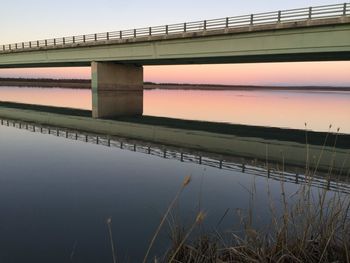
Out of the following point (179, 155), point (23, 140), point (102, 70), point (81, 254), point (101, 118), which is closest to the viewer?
point (81, 254)

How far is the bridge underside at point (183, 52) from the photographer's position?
30.0 meters

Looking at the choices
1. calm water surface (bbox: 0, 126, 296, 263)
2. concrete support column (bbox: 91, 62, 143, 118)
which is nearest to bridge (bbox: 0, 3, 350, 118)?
concrete support column (bbox: 91, 62, 143, 118)

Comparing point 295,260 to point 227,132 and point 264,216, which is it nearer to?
point 264,216

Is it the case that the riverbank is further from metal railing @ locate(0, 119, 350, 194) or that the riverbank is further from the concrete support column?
the concrete support column

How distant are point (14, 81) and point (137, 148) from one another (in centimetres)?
17670

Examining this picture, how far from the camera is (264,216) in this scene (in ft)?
24.7

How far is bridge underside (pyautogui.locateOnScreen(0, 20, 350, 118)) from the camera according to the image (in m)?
30.0

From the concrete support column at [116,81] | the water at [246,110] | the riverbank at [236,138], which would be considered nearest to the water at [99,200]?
the riverbank at [236,138]

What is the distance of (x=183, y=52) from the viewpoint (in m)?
41.0

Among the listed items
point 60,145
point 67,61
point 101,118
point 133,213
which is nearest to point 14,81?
point 67,61

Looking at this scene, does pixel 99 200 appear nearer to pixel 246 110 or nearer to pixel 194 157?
pixel 194 157

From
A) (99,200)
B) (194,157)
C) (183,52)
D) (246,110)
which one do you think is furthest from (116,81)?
(99,200)

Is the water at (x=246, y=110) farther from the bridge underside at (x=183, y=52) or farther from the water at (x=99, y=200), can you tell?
the water at (x=99, y=200)

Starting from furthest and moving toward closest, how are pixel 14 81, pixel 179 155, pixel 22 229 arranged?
pixel 14 81 < pixel 179 155 < pixel 22 229
